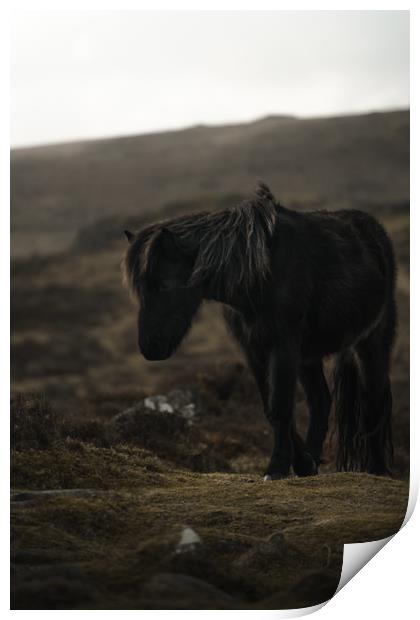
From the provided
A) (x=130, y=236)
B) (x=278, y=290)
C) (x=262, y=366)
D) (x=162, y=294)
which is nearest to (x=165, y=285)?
(x=162, y=294)

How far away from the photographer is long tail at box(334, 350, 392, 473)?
8.16m

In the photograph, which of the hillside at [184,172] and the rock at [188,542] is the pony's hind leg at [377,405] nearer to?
the rock at [188,542]

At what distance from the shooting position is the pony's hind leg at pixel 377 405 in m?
8.11

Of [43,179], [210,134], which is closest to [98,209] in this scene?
[43,179]

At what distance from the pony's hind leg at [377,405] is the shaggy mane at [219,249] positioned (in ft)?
6.44

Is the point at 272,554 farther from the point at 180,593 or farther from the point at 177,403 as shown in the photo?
the point at 177,403

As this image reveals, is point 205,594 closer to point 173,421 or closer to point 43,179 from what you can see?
point 173,421

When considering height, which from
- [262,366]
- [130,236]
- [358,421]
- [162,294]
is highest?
[130,236]

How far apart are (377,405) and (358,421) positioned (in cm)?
22

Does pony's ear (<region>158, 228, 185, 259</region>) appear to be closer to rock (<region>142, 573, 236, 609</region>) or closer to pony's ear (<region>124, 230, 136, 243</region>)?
pony's ear (<region>124, 230, 136, 243</region>)

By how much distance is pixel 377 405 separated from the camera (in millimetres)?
8188

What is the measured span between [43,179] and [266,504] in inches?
1526

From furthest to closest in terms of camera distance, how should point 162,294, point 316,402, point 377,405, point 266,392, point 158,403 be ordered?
point 158,403, point 377,405, point 316,402, point 266,392, point 162,294
